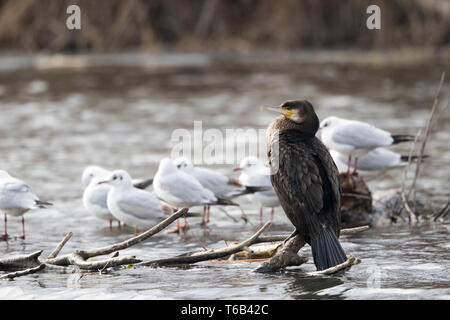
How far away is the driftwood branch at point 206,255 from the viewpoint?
645 cm

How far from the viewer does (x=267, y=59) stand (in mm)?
25172

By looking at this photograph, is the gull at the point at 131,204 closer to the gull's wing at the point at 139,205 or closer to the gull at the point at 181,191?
the gull's wing at the point at 139,205

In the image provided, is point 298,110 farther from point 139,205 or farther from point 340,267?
point 139,205

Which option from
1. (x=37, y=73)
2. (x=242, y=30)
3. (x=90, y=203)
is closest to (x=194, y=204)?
(x=90, y=203)

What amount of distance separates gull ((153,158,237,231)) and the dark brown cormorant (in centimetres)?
198

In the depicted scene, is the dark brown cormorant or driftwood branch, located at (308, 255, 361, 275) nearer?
driftwood branch, located at (308, 255, 361, 275)

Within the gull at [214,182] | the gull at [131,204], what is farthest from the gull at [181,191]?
the gull at [214,182]

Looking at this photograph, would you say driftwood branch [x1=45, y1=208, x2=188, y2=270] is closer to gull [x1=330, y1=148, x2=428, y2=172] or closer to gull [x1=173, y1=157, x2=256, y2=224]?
gull [x1=173, y1=157, x2=256, y2=224]

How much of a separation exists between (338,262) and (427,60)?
18351 millimetres

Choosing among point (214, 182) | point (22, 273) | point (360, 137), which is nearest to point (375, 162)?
point (360, 137)

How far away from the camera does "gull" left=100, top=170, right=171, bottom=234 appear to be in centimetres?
836

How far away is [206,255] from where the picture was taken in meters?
6.49

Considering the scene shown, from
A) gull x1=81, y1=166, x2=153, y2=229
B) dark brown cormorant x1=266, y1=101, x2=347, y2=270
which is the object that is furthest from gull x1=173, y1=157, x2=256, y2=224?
dark brown cormorant x1=266, y1=101, x2=347, y2=270

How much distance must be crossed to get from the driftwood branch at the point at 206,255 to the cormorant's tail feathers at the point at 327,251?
0.41 meters
